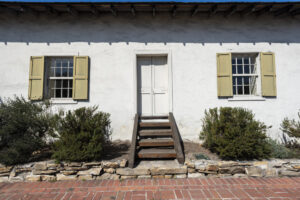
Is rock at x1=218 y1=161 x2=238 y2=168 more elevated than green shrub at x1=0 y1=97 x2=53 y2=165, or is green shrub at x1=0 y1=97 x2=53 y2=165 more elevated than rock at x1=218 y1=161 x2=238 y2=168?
green shrub at x1=0 y1=97 x2=53 y2=165

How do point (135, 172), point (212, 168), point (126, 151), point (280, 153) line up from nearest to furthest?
1. point (135, 172)
2. point (212, 168)
3. point (280, 153)
4. point (126, 151)

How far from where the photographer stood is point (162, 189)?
292 centimetres

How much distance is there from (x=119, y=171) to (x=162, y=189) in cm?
98

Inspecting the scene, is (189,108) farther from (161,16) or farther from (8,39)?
(8,39)

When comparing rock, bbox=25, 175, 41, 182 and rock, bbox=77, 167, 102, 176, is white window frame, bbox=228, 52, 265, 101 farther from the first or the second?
rock, bbox=25, 175, 41, 182

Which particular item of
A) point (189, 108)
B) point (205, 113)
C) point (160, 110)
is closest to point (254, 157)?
point (205, 113)

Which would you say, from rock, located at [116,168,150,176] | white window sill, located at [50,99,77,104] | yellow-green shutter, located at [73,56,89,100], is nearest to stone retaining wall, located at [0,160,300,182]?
rock, located at [116,168,150,176]

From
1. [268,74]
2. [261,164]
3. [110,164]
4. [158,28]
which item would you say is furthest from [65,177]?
[268,74]

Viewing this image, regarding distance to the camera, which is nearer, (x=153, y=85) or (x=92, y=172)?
(x=92, y=172)

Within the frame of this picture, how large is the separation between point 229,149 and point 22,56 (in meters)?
6.59

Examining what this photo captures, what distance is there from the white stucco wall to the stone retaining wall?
5.38 ft

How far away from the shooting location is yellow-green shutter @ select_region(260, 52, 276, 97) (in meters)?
5.02

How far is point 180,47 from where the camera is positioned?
17.1 ft

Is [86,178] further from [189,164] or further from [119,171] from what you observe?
[189,164]
